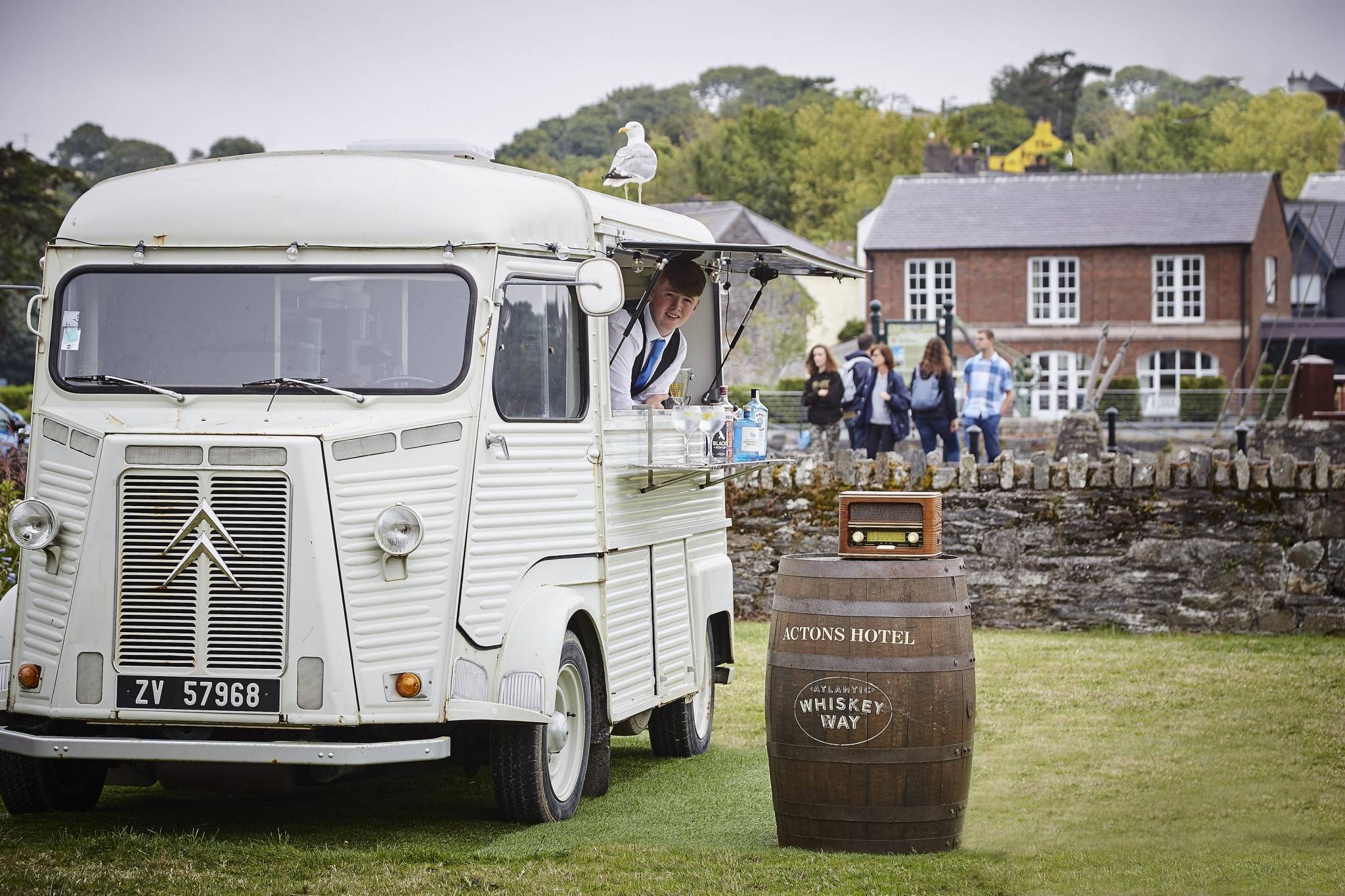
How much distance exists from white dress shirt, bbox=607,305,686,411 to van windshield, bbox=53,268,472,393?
1.30m

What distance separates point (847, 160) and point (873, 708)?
9511cm

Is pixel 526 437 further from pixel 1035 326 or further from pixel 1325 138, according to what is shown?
pixel 1325 138

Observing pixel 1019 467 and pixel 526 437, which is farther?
pixel 1019 467

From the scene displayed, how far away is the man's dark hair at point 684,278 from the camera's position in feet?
29.3

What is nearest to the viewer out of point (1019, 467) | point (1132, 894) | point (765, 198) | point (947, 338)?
point (1132, 894)

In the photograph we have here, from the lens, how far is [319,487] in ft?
21.5

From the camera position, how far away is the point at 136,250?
7.20 meters

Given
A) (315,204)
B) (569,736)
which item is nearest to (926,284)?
(569,736)

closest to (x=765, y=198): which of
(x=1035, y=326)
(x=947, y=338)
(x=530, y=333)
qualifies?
(x=1035, y=326)

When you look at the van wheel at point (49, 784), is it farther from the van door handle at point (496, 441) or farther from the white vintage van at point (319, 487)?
the van door handle at point (496, 441)

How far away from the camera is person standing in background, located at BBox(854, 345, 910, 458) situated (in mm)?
17438

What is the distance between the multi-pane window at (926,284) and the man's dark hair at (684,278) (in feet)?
160

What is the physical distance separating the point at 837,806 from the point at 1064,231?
5297 centimetres

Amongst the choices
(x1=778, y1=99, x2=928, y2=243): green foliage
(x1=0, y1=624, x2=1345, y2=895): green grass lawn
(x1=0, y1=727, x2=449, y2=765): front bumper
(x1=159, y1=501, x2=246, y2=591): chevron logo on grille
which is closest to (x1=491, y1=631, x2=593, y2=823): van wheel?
(x1=0, y1=624, x2=1345, y2=895): green grass lawn
